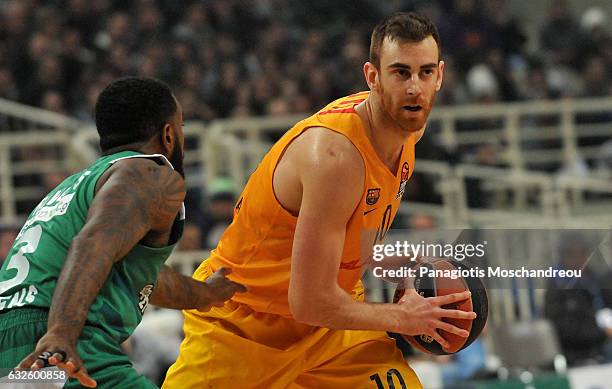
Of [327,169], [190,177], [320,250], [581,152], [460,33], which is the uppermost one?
[460,33]

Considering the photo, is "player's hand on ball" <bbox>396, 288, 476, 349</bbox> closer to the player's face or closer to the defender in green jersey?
the player's face

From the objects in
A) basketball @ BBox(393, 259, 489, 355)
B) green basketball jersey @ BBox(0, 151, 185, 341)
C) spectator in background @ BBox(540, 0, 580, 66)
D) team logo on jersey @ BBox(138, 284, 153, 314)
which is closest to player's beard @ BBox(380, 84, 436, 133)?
basketball @ BBox(393, 259, 489, 355)

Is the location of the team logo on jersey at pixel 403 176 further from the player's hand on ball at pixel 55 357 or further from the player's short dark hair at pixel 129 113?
the player's hand on ball at pixel 55 357

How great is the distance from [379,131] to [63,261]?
1.45 metres

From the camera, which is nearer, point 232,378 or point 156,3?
point 232,378

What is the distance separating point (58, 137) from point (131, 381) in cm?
744

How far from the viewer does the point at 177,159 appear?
405 cm

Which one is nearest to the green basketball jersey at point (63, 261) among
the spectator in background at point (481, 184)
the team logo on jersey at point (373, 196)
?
the team logo on jersey at point (373, 196)

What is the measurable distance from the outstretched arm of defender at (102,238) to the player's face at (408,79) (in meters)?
0.99

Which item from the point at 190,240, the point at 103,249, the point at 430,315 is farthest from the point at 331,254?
the point at 190,240

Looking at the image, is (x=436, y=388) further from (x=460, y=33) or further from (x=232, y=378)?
(x=460, y=33)

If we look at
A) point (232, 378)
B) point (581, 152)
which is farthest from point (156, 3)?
point (232, 378)

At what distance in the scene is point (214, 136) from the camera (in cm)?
1083

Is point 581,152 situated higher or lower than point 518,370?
higher
